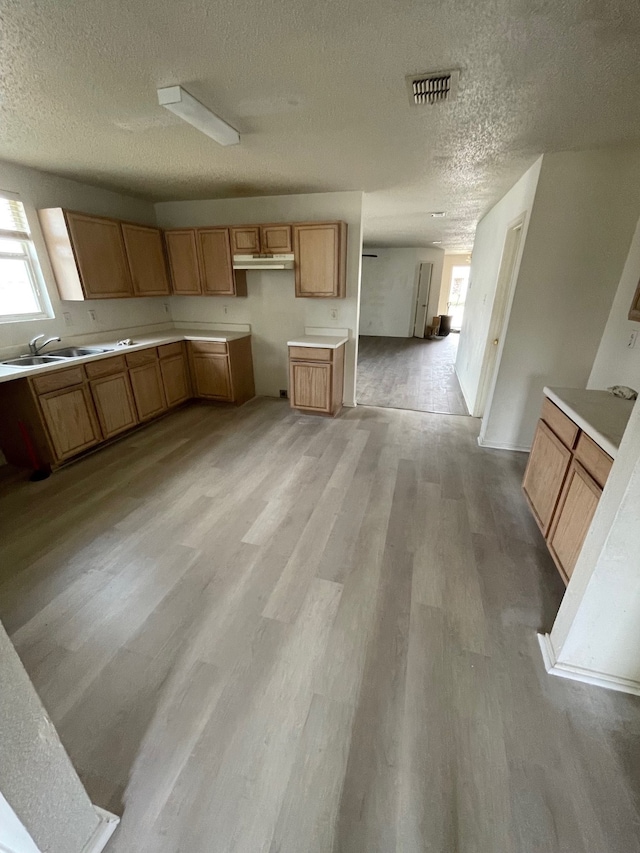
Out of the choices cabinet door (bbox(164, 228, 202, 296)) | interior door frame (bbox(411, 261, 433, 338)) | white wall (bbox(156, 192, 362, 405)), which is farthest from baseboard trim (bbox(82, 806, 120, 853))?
interior door frame (bbox(411, 261, 433, 338))

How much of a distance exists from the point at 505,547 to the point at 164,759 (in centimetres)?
198

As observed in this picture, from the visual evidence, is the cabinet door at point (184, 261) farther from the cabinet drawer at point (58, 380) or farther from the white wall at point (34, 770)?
the white wall at point (34, 770)

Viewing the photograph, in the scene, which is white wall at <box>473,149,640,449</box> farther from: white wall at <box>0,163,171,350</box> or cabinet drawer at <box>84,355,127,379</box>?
white wall at <box>0,163,171,350</box>

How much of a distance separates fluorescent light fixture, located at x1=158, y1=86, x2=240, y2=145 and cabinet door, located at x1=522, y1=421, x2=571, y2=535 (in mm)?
2755

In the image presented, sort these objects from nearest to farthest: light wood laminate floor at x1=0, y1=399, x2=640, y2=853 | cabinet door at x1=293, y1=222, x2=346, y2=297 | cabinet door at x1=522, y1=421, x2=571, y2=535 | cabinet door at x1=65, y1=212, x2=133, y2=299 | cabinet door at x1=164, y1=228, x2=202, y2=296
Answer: light wood laminate floor at x1=0, y1=399, x2=640, y2=853
cabinet door at x1=522, y1=421, x2=571, y2=535
cabinet door at x1=65, y1=212, x2=133, y2=299
cabinet door at x1=293, y1=222, x2=346, y2=297
cabinet door at x1=164, y1=228, x2=202, y2=296

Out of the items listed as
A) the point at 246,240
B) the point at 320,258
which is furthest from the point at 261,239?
the point at 320,258

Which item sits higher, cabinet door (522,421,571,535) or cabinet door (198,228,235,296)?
cabinet door (198,228,235,296)

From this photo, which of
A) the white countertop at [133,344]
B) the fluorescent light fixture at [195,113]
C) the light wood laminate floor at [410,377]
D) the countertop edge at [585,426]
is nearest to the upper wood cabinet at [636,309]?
the countertop edge at [585,426]

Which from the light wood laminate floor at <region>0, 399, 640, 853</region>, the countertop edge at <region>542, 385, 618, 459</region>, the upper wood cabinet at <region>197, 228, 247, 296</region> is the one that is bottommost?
the light wood laminate floor at <region>0, 399, 640, 853</region>

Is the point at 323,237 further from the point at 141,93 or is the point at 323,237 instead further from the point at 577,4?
the point at 577,4

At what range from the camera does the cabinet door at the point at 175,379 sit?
13.1 ft

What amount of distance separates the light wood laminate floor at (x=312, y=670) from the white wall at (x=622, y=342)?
1.09m

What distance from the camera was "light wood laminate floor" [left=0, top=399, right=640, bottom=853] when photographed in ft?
3.45

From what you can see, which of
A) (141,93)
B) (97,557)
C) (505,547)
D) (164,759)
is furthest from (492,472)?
(141,93)
